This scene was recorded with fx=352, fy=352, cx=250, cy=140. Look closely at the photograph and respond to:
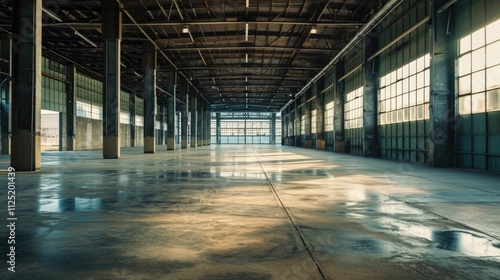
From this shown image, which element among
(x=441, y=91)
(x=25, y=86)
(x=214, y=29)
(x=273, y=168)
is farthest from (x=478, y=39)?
(x=214, y=29)

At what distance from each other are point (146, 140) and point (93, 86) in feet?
62.0

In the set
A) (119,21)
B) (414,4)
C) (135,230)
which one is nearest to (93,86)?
(119,21)

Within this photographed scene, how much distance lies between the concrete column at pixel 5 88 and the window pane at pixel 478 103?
1233 inches

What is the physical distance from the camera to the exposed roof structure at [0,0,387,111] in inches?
913

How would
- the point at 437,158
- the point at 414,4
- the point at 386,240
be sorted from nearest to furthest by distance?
the point at 386,240, the point at 437,158, the point at 414,4

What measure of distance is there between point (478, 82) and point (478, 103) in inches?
34.0

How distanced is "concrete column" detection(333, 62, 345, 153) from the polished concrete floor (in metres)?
25.6

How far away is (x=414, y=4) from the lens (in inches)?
764

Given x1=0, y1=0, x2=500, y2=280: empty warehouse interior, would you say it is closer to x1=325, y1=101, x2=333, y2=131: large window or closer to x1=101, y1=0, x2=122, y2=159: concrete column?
x1=101, y1=0, x2=122, y2=159: concrete column

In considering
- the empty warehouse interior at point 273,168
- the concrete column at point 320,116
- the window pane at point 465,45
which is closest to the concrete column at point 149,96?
the empty warehouse interior at point 273,168

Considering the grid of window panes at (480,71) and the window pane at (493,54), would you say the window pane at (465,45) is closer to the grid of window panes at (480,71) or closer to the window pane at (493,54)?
the grid of window panes at (480,71)

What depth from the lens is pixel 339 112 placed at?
112 ft

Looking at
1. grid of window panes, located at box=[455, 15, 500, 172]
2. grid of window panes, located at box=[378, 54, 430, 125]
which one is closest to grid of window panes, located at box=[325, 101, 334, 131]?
grid of window panes, located at box=[378, 54, 430, 125]

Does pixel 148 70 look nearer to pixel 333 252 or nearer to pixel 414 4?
pixel 414 4
